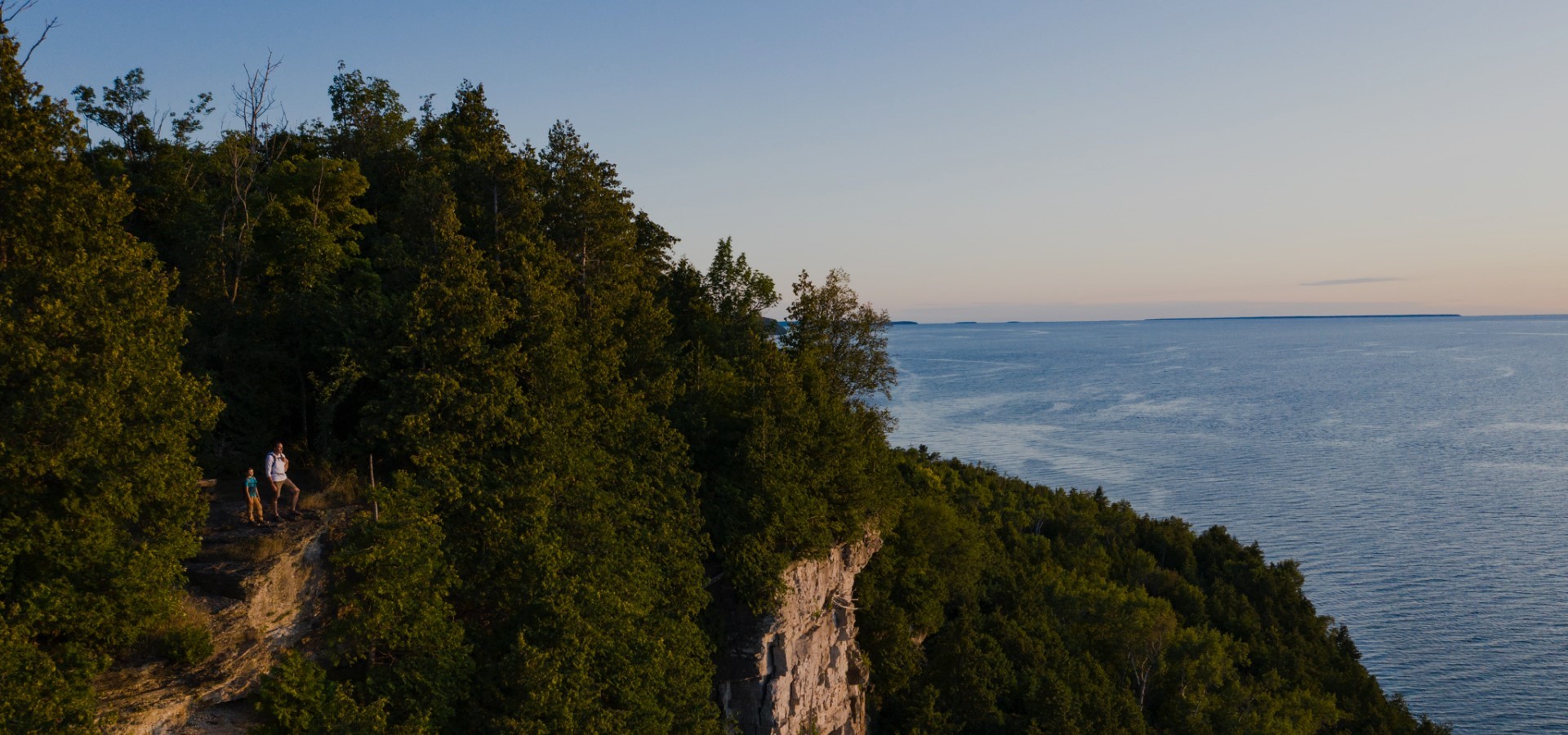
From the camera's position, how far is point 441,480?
26.4 m

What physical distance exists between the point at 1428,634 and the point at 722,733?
5619 centimetres

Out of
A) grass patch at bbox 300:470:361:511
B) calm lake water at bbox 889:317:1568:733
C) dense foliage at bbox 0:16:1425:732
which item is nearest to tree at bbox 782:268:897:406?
dense foliage at bbox 0:16:1425:732

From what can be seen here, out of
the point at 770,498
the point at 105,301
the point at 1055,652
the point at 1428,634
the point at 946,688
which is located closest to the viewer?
the point at 105,301

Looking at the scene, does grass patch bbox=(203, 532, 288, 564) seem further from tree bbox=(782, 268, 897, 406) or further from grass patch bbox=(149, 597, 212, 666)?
tree bbox=(782, 268, 897, 406)

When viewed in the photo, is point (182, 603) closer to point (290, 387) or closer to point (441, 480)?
point (441, 480)

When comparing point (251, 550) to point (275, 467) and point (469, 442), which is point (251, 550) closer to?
point (275, 467)

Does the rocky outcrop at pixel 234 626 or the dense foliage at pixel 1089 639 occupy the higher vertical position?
the rocky outcrop at pixel 234 626

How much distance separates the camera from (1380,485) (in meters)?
91.2

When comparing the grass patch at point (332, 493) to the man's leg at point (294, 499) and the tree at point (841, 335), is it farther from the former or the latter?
the tree at point (841, 335)

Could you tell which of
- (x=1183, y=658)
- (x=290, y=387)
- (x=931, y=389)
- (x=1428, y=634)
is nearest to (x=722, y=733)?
(x=290, y=387)

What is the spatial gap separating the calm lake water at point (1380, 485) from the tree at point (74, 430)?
6579 cm

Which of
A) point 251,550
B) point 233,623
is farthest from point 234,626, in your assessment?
point 251,550

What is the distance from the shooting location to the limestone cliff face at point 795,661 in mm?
35500

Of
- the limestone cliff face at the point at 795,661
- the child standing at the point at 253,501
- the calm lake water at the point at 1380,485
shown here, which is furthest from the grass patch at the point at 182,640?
the calm lake water at the point at 1380,485
